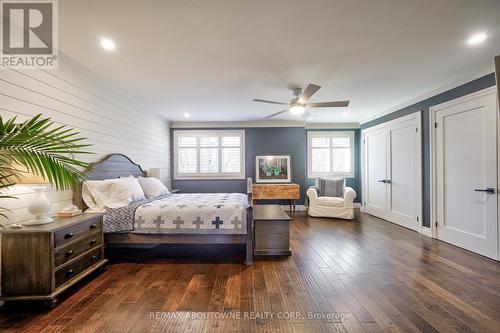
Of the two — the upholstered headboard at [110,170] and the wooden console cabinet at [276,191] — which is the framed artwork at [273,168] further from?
the upholstered headboard at [110,170]

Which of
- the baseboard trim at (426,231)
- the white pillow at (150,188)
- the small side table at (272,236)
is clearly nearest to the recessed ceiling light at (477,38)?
the small side table at (272,236)

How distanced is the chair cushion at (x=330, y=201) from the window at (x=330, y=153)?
1.30 m

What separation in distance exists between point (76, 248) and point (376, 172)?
5.95 m

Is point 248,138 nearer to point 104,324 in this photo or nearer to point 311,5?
point 311,5

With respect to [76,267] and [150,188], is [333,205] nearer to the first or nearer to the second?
[150,188]

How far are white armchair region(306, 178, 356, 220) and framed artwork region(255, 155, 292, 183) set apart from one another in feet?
3.44

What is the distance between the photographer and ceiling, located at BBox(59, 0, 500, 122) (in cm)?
200

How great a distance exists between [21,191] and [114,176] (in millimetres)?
1468

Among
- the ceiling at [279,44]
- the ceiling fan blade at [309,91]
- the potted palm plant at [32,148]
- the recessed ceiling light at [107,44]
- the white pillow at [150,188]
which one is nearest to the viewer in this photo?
the potted palm plant at [32,148]

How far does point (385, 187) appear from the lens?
546cm

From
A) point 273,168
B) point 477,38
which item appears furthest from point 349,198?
point 477,38

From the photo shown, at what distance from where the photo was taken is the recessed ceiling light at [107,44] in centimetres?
248

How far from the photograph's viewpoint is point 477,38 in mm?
2445

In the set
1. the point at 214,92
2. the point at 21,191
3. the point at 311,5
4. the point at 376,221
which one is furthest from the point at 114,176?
the point at 376,221
